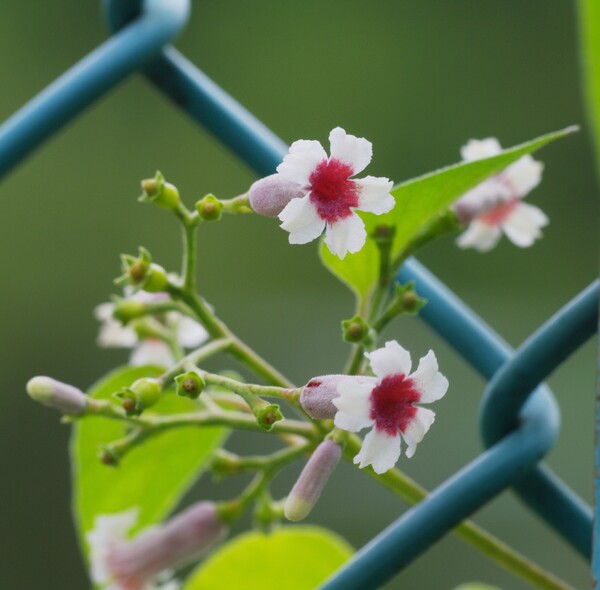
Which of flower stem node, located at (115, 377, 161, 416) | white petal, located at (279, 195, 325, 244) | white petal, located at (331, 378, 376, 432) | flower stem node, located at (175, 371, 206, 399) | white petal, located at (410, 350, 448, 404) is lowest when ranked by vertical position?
flower stem node, located at (115, 377, 161, 416)

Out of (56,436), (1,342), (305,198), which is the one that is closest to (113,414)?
(305,198)

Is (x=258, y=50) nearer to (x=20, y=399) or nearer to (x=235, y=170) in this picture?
(x=235, y=170)

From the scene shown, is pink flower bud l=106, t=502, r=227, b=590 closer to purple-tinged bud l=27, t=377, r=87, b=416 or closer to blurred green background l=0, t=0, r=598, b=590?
purple-tinged bud l=27, t=377, r=87, b=416

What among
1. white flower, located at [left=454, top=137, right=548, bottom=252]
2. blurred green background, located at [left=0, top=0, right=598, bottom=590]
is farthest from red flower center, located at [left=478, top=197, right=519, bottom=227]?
blurred green background, located at [left=0, top=0, right=598, bottom=590]

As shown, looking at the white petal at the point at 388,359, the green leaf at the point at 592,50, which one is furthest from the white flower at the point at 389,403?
the green leaf at the point at 592,50

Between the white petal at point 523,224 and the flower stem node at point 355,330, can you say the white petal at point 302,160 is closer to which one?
the flower stem node at point 355,330

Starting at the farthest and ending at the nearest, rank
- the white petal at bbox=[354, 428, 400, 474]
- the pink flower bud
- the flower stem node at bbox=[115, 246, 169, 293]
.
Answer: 1. the pink flower bud
2. the flower stem node at bbox=[115, 246, 169, 293]
3. the white petal at bbox=[354, 428, 400, 474]

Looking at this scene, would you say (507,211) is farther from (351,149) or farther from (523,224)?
(351,149)
